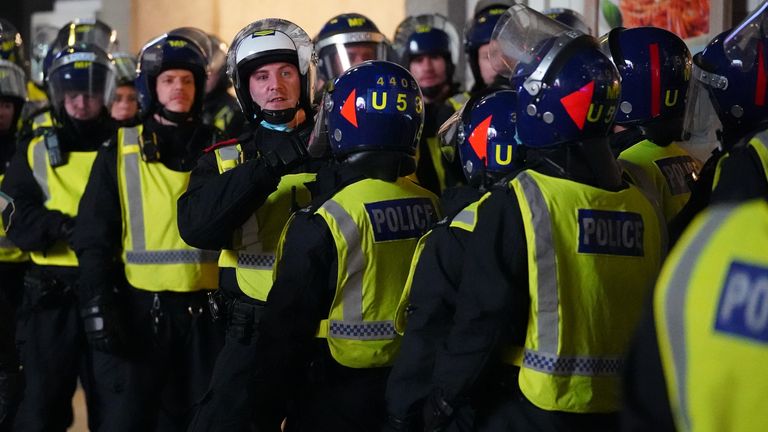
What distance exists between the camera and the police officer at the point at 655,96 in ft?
11.9

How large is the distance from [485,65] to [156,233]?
214 cm

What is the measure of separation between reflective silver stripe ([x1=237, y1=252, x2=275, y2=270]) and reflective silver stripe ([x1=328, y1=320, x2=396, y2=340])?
0.52 meters

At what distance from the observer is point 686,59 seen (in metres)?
3.68

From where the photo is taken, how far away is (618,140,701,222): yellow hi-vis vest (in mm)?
3527

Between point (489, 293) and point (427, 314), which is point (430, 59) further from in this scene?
point (489, 293)

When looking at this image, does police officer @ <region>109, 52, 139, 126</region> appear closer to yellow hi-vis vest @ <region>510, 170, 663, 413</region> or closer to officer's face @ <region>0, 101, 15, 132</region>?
officer's face @ <region>0, 101, 15, 132</region>

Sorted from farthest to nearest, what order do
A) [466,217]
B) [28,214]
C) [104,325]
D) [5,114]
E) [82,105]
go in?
[5,114] → [82,105] → [28,214] → [104,325] → [466,217]

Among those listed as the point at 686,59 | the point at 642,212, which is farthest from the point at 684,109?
the point at 642,212

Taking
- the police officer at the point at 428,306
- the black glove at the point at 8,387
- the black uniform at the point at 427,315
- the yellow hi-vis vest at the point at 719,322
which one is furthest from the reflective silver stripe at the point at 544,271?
the black glove at the point at 8,387

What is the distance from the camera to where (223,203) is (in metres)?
3.61

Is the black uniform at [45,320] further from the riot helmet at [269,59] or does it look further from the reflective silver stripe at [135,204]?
the riot helmet at [269,59]

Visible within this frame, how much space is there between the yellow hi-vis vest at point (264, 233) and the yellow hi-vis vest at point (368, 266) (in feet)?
1.68

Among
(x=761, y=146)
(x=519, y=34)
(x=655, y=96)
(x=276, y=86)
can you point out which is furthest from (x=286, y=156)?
(x=761, y=146)

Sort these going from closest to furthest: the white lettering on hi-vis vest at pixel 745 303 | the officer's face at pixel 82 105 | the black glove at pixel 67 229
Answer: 1. the white lettering on hi-vis vest at pixel 745 303
2. the black glove at pixel 67 229
3. the officer's face at pixel 82 105
